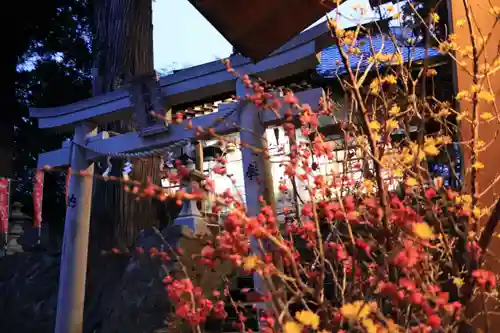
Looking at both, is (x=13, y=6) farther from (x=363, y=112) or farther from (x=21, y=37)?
(x=363, y=112)

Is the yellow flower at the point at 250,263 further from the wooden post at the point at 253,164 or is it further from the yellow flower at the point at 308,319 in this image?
the wooden post at the point at 253,164

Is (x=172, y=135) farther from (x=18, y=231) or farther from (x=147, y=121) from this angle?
(x=18, y=231)

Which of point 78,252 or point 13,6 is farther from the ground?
point 13,6

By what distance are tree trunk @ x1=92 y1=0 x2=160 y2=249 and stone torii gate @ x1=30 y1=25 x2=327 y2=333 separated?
654 mm

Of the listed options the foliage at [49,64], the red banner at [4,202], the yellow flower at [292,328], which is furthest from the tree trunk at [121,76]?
the yellow flower at [292,328]

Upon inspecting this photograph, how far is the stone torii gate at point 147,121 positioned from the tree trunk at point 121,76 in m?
0.65

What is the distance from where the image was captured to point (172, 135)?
Answer: 554 centimetres

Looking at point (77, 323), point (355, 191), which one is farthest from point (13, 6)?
point (355, 191)

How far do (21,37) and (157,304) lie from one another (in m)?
7.04

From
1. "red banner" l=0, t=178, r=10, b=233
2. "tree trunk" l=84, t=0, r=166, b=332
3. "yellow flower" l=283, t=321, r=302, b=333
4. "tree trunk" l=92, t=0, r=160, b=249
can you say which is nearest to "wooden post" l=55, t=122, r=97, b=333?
"tree trunk" l=84, t=0, r=166, b=332

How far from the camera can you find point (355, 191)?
247cm

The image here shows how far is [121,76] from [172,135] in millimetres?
2299

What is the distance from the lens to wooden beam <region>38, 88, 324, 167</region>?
4639 mm

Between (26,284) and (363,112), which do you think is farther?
(26,284)
